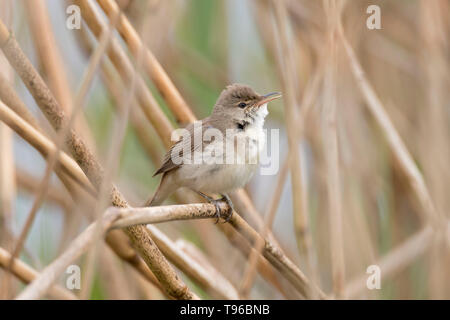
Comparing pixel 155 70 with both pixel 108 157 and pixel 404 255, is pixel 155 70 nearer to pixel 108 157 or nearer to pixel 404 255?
pixel 108 157

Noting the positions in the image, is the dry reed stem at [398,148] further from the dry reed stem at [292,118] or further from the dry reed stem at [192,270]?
the dry reed stem at [192,270]

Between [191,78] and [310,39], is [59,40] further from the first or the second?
[310,39]

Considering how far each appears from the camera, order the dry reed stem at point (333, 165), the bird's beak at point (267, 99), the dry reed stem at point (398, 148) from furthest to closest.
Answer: the bird's beak at point (267, 99), the dry reed stem at point (398, 148), the dry reed stem at point (333, 165)

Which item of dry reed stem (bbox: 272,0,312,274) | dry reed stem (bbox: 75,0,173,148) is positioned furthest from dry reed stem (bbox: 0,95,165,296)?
dry reed stem (bbox: 272,0,312,274)

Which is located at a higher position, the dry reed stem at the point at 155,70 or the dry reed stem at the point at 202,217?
the dry reed stem at the point at 155,70

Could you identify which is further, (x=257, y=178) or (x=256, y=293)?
(x=257, y=178)

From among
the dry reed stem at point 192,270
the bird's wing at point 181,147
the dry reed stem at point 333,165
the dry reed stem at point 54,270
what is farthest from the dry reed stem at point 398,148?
the dry reed stem at point 54,270

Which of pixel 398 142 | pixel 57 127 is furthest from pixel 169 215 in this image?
pixel 398 142
